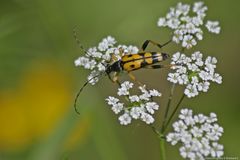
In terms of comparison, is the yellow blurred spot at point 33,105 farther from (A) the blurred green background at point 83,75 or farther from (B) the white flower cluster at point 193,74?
(B) the white flower cluster at point 193,74

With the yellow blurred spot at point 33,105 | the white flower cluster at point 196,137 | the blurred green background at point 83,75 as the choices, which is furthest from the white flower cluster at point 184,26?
the yellow blurred spot at point 33,105

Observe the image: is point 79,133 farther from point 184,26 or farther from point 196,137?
point 196,137

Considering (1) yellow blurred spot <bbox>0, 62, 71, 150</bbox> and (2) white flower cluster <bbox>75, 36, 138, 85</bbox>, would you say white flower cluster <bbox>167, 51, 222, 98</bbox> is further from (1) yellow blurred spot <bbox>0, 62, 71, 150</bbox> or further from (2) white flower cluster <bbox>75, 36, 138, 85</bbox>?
(1) yellow blurred spot <bbox>0, 62, 71, 150</bbox>

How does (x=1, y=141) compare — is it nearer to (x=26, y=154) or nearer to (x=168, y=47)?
(x=26, y=154)

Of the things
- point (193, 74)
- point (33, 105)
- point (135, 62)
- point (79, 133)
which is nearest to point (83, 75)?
point (79, 133)

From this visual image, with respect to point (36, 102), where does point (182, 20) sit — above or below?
below

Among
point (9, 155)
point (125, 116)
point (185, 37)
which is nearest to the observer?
point (125, 116)

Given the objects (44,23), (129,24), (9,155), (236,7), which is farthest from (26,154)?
(236,7)
